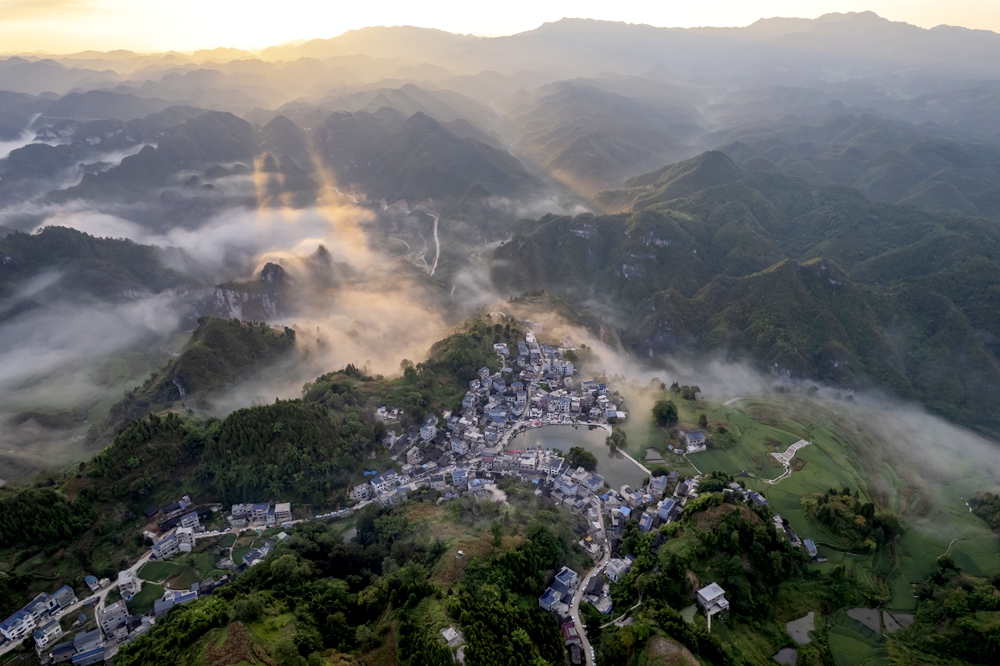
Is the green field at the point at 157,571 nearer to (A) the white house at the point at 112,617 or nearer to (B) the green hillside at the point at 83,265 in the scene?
(A) the white house at the point at 112,617

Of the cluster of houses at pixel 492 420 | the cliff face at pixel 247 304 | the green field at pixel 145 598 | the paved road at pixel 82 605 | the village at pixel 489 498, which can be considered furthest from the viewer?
the cliff face at pixel 247 304

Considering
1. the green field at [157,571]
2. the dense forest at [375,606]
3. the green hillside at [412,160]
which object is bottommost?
the green field at [157,571]

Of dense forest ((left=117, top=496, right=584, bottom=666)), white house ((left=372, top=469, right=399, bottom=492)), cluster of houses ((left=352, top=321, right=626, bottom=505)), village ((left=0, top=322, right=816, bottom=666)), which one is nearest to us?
dense forest ((left=117, top=496, right=584, bottom=666))

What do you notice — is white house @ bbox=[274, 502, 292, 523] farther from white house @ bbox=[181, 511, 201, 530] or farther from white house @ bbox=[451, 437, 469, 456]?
white house @ bbox=[451, 437, 469, 456]

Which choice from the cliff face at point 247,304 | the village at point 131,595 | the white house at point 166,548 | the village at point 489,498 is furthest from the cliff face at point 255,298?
the white house at point 166,548

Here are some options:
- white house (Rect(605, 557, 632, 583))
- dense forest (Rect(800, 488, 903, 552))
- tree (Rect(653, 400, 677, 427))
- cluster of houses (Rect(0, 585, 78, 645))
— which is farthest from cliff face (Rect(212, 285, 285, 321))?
dense forest (Rect(800, 488, 903, 552))

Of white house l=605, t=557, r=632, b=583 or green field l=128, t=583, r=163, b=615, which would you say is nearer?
green field l=128, t=583, r=163, b=615
